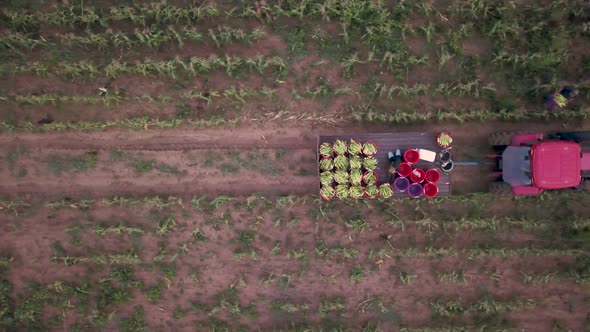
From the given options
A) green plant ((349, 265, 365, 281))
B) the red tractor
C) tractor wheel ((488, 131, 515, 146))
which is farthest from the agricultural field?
the red tractor

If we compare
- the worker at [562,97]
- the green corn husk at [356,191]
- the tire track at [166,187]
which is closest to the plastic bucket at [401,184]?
the green corn husk at [356,191]

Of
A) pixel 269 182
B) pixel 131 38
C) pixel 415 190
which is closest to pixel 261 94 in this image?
pixel 269 182

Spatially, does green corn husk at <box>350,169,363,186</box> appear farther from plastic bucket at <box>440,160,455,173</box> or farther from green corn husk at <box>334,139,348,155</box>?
plastic bucket at <box>440,160,455,173</box>

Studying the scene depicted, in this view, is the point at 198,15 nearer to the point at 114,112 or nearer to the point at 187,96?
the point at 187,96

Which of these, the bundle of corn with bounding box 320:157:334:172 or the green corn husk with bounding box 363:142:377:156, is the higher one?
the green corn husk with bounding box 363:142:377:156

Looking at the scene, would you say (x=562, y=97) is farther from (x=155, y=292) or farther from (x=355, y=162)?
(x=155, y=292)

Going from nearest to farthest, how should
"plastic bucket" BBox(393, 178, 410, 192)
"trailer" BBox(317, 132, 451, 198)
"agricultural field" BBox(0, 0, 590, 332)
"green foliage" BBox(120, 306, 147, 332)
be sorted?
1. "plastic bucket" BBox(393, 178, 410, 192)
2. "trailer" BBox(317, 132, 451, 198)
3. "agricultural field" BBox(0, 0, 590, 332)
4. "green foliage" BBox(120, 306, 147, 332)

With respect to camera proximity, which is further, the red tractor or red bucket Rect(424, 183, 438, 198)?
red bucket Rect(424, 183, 438, 198)

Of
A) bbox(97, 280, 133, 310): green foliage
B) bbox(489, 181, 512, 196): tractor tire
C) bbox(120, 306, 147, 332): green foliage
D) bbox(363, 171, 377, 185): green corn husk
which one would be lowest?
bbox(120, 306, 147, 332): green foliage
